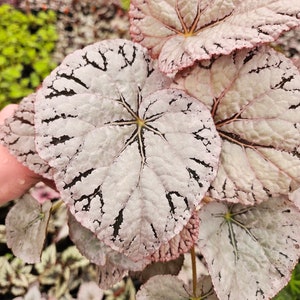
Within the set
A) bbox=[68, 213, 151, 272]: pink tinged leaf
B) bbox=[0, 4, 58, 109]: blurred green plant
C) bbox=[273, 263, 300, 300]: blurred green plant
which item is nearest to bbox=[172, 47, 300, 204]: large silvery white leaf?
bbox=[68, 213, 151, 272]: pink tinged leaf

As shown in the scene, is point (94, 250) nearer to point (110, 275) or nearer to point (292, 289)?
point (110, 275)

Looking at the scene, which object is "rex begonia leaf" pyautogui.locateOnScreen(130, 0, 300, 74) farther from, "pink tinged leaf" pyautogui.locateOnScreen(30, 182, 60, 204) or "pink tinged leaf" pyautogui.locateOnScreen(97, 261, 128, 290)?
"pink tinged leaf" pyautogui.locateOnScreen(30, 182, 60, 204)

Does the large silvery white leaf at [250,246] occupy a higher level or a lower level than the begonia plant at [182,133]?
lower

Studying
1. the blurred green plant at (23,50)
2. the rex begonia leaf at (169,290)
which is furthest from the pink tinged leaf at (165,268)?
the blurred green plant at (23,50)

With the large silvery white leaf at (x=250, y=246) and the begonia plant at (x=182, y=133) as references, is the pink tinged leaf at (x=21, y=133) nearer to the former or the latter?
the begonia plant at (x=182, y=133)

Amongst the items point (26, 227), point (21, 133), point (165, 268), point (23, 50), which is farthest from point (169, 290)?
point (23, 50)

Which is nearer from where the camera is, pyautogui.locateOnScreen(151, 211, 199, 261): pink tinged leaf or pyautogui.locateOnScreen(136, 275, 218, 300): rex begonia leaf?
pyautogui.locateOnScreen(151, 211, 199, 261): pink tinged leaf

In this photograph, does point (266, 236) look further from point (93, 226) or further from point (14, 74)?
point (14, 74)
